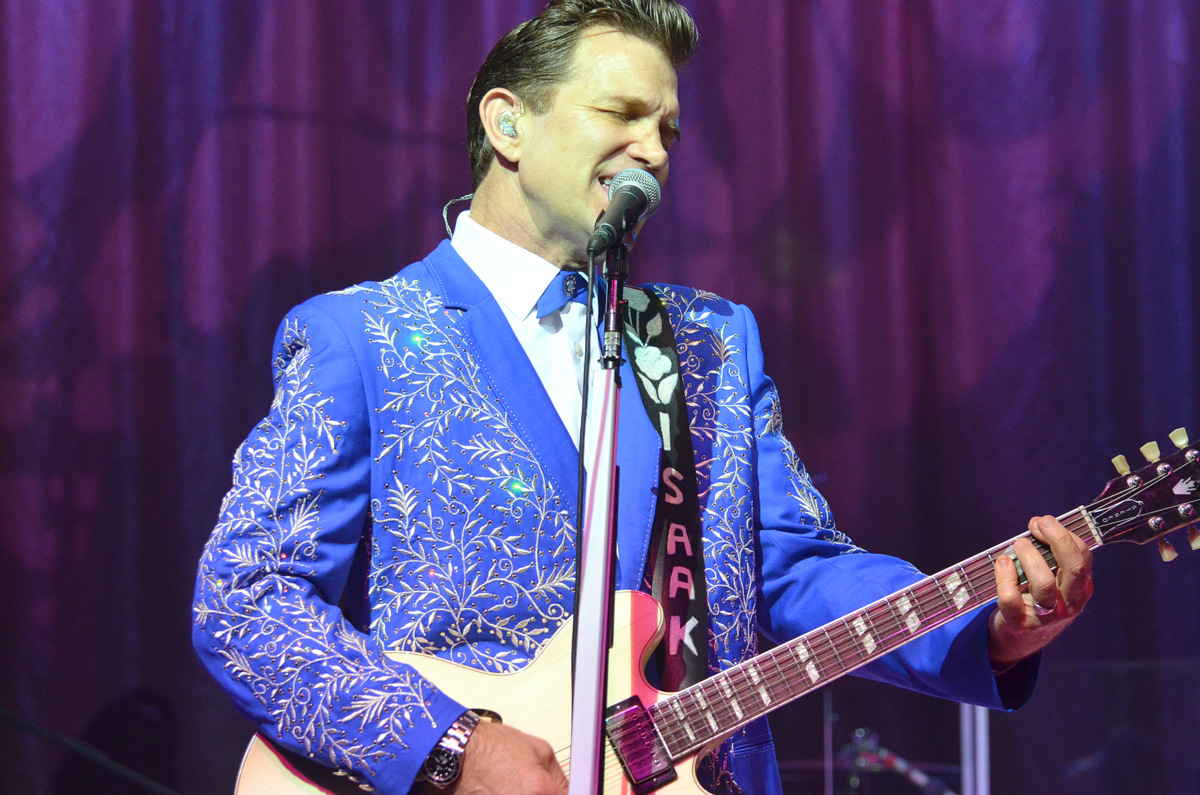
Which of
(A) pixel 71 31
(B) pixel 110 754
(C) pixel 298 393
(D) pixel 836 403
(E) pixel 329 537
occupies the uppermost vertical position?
(A) pixel 71 31

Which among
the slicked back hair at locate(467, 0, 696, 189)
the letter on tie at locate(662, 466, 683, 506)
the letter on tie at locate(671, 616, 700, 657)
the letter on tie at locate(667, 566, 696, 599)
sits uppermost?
the slicked back hair at locate(467, 0, 696, 189)

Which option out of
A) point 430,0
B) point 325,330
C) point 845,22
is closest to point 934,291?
point 845,22

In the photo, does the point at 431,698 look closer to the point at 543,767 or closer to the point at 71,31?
the point at 543,767

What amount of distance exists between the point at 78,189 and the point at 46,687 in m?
1.24

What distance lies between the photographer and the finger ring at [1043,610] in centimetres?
144

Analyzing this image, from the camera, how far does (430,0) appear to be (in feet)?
9.78

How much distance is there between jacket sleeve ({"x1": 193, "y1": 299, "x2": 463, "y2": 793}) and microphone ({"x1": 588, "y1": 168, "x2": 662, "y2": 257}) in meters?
0.47

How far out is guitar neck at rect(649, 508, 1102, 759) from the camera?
1.50 metres

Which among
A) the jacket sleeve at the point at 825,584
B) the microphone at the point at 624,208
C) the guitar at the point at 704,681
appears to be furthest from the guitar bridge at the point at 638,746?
the microphone at the point at 624,208

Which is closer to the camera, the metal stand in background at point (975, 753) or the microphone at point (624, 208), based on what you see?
the microphone at point (624, 208)

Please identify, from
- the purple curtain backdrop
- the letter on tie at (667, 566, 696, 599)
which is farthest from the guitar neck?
the purple curtain backdrop

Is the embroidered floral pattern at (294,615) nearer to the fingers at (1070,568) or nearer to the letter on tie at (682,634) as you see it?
the letter on tie at (682,634)

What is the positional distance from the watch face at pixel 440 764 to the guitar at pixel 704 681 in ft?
0.28

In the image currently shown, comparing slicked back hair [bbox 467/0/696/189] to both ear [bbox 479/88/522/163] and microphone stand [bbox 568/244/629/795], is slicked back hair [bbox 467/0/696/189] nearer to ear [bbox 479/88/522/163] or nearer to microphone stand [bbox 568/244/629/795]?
ear [bbox 479/88/522/163]
